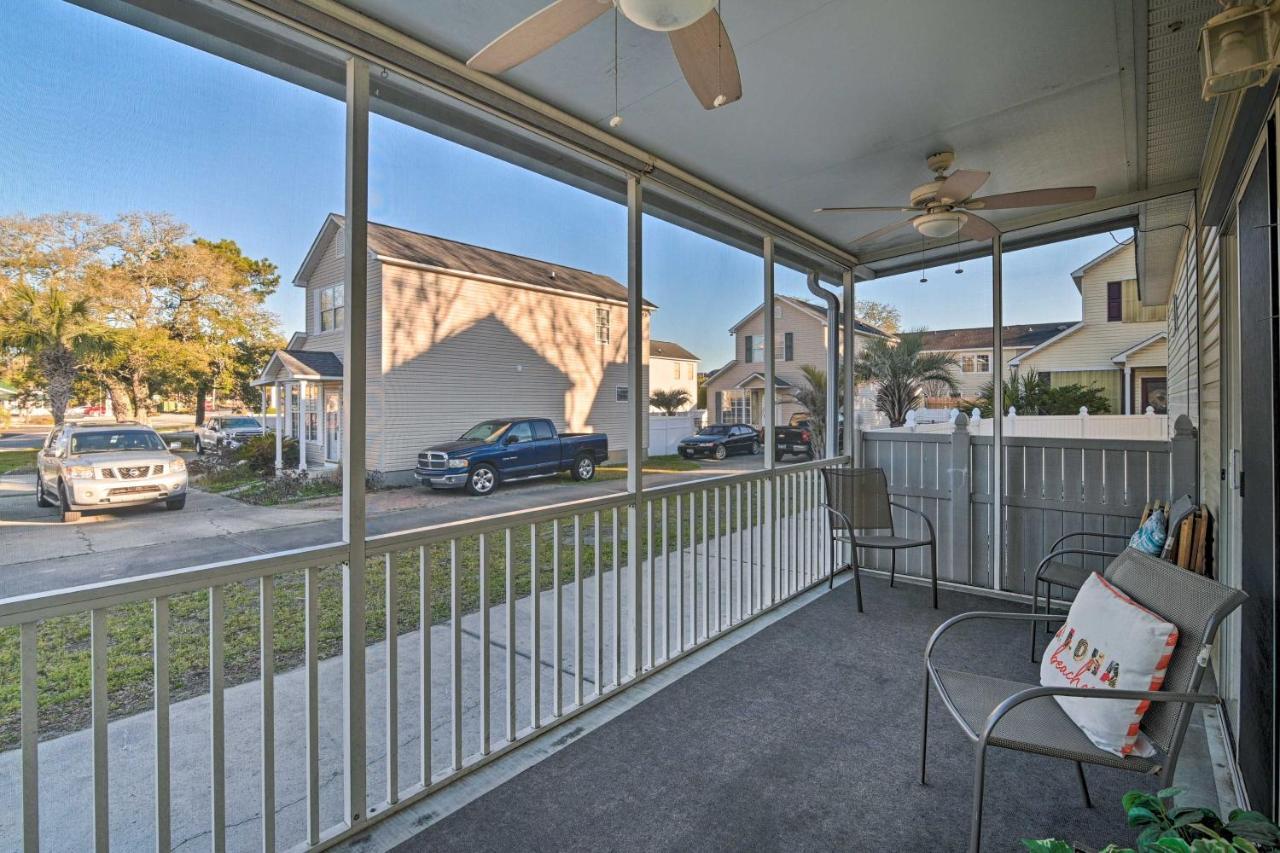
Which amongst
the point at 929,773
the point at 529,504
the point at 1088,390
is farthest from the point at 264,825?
the point at 1088,390

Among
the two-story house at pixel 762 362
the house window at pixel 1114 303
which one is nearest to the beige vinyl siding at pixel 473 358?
the two-story house at pixel 762 362

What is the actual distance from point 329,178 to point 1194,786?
11.4ft

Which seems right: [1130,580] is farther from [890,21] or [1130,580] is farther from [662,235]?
[662,235]

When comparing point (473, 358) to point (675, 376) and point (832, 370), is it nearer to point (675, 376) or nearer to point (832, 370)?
point (675, 376)

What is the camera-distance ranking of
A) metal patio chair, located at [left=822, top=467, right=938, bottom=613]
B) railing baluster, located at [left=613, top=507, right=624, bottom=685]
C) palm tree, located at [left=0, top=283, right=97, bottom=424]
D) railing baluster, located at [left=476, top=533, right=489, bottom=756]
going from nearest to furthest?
1. palm tree, located at [left=0, top=283, right=97, bottom=424]
2. railing baluster, located at [left=476, top=533, right=489, bottom=756]
3. railing baluster, located at [left=613, top=507, right=624, bottom=685]
4. metal patio chair, located at [left=822, top=467, right=938, bottom=613]

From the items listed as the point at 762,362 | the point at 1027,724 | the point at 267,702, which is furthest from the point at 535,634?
the point at 762,362

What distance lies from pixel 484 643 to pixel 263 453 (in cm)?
102

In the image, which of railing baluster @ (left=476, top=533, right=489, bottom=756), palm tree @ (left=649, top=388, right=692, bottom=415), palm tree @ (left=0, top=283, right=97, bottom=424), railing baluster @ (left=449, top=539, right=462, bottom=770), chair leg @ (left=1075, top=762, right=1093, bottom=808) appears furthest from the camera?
palm tree @ (left=649, top=388, right=692, bottom=415)

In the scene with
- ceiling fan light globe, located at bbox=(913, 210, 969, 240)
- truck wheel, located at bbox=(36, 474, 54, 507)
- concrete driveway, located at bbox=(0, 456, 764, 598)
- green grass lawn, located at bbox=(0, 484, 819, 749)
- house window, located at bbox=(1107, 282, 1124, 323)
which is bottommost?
green grass lawn, located at bbox=(0, 484, 819, 749)

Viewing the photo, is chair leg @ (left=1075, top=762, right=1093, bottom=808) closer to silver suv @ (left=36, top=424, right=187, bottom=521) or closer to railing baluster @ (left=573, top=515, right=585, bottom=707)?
railing baluster @ (left=573, top=515, right=585, bottom=707)

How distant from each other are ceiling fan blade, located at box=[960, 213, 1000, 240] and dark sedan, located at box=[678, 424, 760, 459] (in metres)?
1.59

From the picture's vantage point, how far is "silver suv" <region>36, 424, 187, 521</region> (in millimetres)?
1386

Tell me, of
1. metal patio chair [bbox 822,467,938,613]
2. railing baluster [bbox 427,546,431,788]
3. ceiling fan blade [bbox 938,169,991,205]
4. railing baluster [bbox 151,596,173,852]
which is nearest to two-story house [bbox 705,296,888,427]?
metal patio chair [bbox 822,467,938,613]

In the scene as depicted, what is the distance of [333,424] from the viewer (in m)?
1.87
